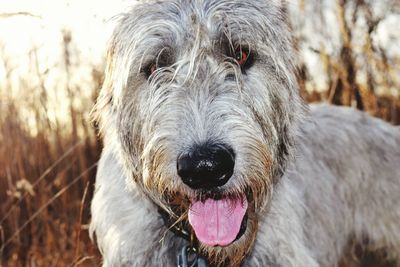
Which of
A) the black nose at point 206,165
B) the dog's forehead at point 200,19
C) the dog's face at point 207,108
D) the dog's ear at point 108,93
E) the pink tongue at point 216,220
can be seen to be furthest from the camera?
the dog's ear at point 108,93

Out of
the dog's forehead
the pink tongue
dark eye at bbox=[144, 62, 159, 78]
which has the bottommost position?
the pink tongue

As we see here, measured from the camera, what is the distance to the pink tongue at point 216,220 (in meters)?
3.31

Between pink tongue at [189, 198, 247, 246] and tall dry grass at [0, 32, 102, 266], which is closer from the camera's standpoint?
pink tongue at [189, 198, 247, 246]

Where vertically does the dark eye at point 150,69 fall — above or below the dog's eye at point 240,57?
below

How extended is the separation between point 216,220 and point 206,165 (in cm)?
43

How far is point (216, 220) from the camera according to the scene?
3330mm

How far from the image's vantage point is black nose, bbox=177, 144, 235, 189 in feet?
9.84

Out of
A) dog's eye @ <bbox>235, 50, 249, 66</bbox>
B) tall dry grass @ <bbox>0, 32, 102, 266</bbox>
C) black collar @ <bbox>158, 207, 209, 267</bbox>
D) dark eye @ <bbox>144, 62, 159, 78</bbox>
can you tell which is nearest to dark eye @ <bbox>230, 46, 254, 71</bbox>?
dog's eye @ <bbox>235, 50, 249, 66</bbox>

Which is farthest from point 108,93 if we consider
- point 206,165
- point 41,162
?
point 41,162

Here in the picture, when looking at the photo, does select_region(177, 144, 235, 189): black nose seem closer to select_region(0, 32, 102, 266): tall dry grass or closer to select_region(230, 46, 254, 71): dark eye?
select_region(230, 46, 254, 71): dark eye

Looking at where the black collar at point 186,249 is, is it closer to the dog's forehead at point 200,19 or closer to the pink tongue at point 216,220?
the pink tongue at point 216,220

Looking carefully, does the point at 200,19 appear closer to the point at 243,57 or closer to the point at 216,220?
the point at 243,57

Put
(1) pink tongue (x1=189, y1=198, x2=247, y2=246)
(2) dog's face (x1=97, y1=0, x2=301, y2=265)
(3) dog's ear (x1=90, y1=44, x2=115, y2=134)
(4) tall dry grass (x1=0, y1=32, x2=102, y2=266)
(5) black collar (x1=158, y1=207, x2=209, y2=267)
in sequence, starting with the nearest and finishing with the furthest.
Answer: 1. (2) dog's face (x1=97, y1=0, x2=301, y2=265)
2. (1) pink tongue (x1=189, y1=198, x2=247, y2=246)
3. (5) black collar (x1=158, y1=207, x2=209, y2=267)
4. (3) dog's ear (x1=90, y1=44, x2=115, y2=134)
5. (4) tall dry grass (x1=0, y1=32, x2=102, y2=266)

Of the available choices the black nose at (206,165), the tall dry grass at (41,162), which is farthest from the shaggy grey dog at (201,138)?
the tall dry grass at (41,162)
